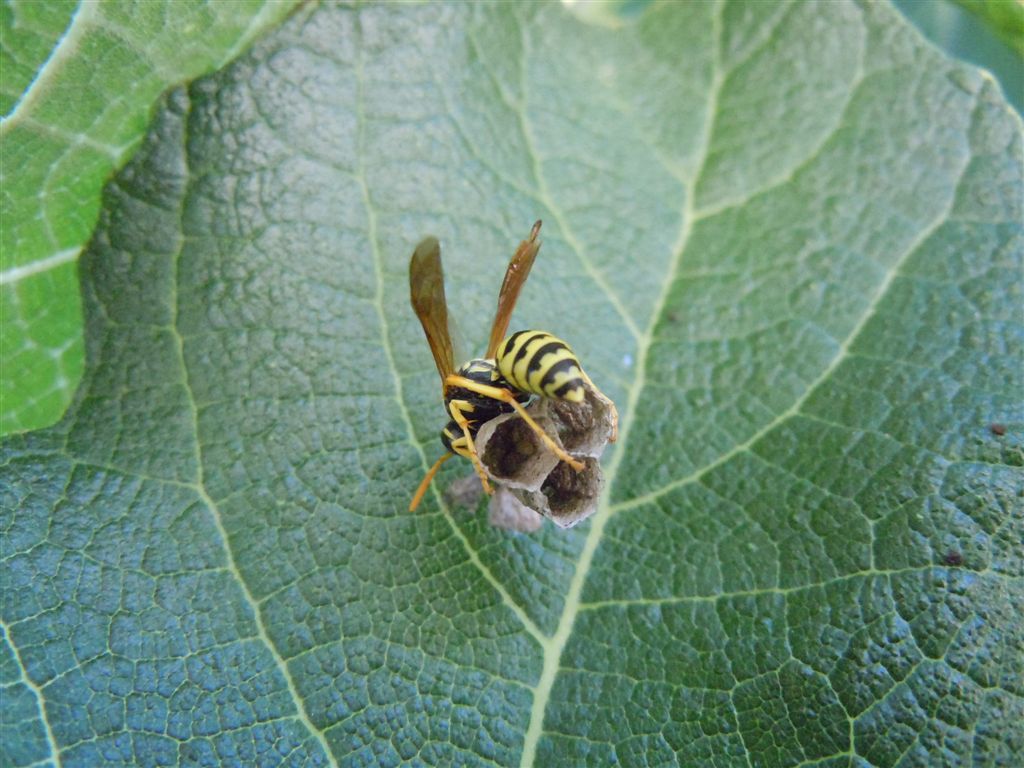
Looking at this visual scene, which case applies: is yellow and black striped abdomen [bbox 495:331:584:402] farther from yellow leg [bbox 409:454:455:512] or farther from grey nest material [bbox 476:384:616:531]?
yellow leg [bbox 409:454:455:512]

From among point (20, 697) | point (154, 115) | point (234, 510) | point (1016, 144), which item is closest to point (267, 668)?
point (234, 510)

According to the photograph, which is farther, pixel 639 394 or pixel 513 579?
pixel 639 394

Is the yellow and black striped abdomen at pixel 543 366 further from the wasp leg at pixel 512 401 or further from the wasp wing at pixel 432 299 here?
the wasp wing at pixel 432 299

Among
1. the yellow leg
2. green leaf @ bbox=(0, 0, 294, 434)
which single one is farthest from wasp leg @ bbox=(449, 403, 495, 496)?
green leaf @ bbox=(0, 0, 294, 434)

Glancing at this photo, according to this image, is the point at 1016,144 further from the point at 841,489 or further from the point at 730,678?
the point at 730,678

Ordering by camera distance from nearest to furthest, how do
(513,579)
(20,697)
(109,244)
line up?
(20,697)
(513,579)
(109,244)

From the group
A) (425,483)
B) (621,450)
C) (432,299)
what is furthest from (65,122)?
(621,450)

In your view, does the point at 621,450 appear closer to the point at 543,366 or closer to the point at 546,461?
the point at 546,461

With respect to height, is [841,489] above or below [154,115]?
below
